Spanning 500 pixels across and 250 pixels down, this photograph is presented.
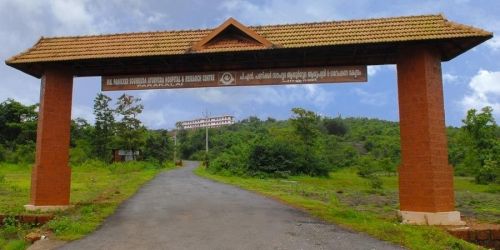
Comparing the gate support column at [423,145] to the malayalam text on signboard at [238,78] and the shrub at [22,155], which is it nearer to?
the malayalam text on signboard at [238,78]

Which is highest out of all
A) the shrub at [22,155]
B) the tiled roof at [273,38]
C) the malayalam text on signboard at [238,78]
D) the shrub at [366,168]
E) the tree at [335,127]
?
the tree at [335,127]

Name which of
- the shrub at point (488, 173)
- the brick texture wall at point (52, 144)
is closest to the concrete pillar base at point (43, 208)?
the brick texture wall at point (52, 144)

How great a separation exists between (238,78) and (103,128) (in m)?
43.1

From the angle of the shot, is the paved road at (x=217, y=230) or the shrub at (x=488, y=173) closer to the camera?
the paved road at (x=217, y=230)

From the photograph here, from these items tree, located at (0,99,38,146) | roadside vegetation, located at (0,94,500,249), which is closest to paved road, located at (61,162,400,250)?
roadside vegetation, located at (0,94,500,249)

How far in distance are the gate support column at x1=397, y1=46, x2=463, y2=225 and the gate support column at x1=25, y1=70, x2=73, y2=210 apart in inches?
387

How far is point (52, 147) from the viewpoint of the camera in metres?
13.9

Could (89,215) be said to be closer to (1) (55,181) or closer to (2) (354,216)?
(1) (55,181)

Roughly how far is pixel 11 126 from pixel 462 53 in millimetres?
49098

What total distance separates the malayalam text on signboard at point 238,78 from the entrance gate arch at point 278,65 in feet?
0.10

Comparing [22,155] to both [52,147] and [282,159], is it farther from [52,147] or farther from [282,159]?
[52,147]

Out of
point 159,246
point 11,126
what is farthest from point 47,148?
point 11,126

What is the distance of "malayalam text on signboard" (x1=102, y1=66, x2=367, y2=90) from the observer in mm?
13484

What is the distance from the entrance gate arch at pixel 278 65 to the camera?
11984 millimetres
